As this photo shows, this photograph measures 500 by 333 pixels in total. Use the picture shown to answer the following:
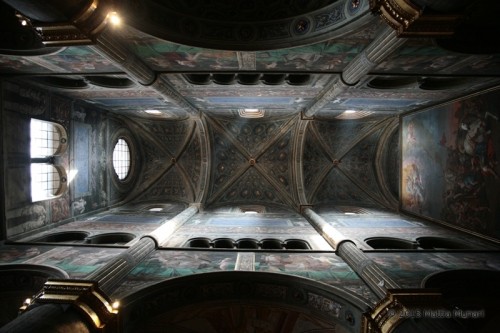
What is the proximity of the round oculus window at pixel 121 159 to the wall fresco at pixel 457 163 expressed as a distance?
12876 mm

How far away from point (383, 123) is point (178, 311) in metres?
11.7

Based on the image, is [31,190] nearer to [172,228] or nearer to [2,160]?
[2,160]

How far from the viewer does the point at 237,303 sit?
6.55 meters

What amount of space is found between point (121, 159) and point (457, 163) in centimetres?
1369

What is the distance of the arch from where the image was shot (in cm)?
613

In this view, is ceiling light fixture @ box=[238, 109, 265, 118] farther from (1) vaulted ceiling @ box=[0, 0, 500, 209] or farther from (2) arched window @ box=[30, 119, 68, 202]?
(2) arched window @ box=[30, 119, 68, 202]

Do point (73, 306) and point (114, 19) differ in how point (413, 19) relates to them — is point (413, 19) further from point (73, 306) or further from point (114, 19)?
point (73, 306)

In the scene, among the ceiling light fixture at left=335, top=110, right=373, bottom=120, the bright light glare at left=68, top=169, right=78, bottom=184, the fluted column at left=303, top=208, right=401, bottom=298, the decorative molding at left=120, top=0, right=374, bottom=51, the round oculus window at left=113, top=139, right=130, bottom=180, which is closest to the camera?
the fluted column at left=303, top=208, right=401, bottom=298

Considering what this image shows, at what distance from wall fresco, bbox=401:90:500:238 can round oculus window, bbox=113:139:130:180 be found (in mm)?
12876

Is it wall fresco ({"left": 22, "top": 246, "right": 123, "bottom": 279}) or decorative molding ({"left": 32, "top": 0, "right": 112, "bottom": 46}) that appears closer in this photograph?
decorative molding ({"left": 32, "top": 0, "right": 112, "bottom": 46})

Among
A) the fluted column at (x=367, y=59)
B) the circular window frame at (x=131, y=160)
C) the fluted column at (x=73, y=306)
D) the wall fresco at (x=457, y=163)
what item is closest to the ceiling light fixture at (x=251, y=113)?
the fluted column at (x=367, y=59)

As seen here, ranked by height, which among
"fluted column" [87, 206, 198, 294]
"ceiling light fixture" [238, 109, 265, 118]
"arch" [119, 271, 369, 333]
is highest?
"ceiling light fixture" [238, 109, 265, 118]

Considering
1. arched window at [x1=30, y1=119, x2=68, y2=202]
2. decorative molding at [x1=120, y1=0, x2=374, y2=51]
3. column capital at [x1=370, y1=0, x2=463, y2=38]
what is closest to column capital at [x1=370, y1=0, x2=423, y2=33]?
column capital at [x1=370, y1=0, x2=463, y2=38]

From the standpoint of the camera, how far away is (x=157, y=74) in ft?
23.7
